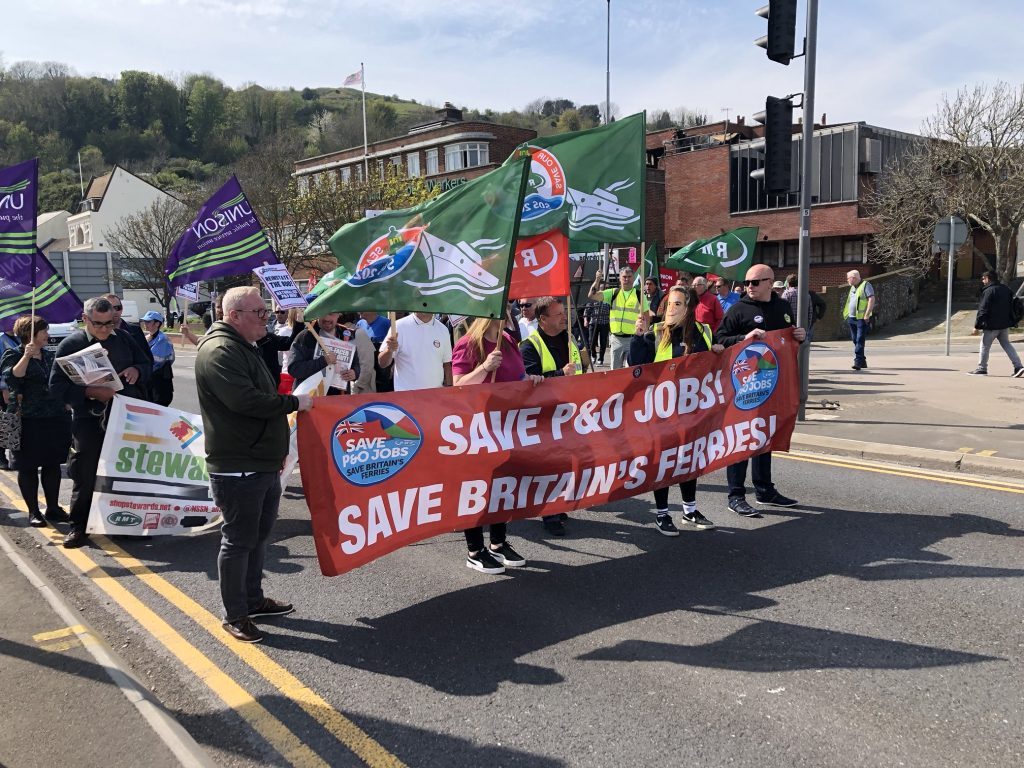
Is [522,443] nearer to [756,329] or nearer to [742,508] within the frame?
[742,508]

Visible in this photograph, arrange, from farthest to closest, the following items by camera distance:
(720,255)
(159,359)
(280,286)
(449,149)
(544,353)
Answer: (449,149)
(720,255)
(159,359)
(280,286)
(544,353)

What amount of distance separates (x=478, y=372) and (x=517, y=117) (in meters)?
130

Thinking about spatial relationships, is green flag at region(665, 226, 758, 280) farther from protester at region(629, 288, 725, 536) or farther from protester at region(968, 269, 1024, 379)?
protester at region(968, 269, 1024, 379)

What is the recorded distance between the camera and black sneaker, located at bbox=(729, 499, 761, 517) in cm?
653

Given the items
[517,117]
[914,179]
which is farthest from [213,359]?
[517,117]

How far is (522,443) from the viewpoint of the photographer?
5289 millimetres

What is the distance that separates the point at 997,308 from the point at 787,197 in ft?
87.0

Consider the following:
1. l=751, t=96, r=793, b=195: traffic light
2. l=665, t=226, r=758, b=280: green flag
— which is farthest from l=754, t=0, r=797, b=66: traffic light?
l=665, t=226, r=758, b=280: green flag

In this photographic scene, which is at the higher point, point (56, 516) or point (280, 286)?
point (280, 286)

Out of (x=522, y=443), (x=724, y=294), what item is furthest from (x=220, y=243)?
(x=724, y=294)

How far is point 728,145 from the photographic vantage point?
1617 inches

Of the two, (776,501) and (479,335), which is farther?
Answer: (776,501)

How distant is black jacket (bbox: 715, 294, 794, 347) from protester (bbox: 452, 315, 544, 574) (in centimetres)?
200

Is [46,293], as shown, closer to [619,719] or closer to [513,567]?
[513,567]
